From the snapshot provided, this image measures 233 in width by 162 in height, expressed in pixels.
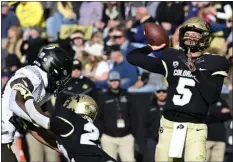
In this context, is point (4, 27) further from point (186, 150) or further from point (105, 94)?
point (186, 150)

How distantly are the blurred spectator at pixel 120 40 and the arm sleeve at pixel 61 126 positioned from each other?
245 inches

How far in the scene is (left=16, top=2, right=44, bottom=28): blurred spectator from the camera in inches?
513

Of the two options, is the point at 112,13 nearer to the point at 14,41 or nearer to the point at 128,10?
the point at 128,10

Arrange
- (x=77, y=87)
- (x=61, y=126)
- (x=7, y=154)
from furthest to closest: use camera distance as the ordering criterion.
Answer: (x=77, y=87) → (x=7, y=154) → (x=61, y=126)

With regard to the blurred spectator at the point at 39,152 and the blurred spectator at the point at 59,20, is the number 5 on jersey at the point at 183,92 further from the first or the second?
the blurred spectator at the point at 59,20

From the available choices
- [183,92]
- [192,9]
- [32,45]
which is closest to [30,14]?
[32,45]

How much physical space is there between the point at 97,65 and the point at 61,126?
611 centimetres

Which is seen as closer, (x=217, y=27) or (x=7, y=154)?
(x=7, y=154)

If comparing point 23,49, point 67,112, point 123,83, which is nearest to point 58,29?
point 23,49

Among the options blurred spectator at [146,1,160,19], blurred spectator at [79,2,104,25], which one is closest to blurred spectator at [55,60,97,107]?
blurred spectator at [79,2,104,25]

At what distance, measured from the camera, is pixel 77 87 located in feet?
35.7

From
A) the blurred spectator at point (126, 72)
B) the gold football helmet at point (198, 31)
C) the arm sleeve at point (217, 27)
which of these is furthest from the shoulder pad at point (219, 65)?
the arm sleeve at point (217, 27)

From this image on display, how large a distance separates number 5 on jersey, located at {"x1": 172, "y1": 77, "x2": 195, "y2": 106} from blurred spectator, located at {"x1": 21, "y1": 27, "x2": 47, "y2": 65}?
5.67 metres

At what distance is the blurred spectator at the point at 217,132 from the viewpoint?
10.6 m
